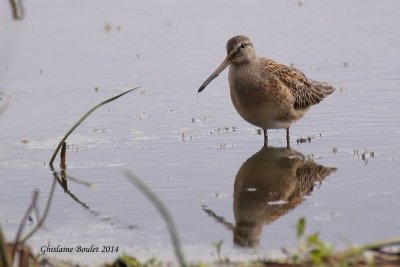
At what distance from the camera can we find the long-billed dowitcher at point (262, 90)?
9648mm

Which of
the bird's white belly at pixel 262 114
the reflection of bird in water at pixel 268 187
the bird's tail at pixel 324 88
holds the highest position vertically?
the bird's tail at pixel 324 88

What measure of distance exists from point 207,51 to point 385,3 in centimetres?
443

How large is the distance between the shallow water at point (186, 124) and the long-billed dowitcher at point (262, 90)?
0.25 metres

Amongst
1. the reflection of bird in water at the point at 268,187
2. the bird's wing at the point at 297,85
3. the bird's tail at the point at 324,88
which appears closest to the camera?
the reflection of bird in water at the point at 268,187

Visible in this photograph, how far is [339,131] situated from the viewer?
988 cm

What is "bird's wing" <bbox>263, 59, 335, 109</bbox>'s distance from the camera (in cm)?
1008

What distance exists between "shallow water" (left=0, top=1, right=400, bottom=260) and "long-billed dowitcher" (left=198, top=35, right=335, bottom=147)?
253mm

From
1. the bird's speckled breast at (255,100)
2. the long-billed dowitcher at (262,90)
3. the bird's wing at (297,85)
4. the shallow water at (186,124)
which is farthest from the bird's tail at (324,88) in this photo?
the bird's speckled breast at (255,100)

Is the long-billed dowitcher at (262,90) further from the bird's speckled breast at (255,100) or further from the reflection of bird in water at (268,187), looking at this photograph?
the reflection of bird in water at (268,187)

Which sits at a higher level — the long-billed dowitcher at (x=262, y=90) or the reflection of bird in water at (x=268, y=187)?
the long-billed dowitcher at (x=262, y=90)

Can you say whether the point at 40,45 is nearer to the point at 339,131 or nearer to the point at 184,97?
the point at 184,97

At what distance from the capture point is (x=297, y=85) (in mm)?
10266

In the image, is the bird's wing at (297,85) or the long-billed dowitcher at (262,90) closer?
the long-billed dowitcher at (262,90)

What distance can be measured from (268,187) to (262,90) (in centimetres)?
198
